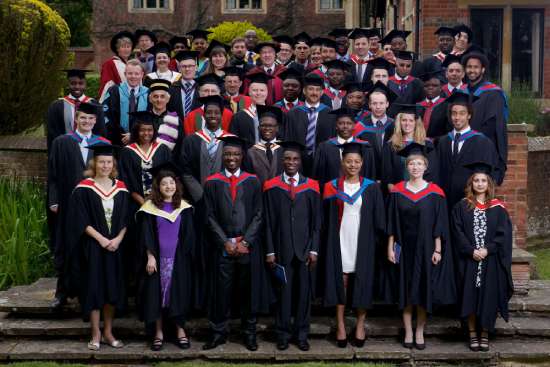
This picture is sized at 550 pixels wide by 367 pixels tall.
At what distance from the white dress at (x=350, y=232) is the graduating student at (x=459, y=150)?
0.94 meters

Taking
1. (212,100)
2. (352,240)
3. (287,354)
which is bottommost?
(287,354)

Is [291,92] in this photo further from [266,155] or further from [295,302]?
[295,302]

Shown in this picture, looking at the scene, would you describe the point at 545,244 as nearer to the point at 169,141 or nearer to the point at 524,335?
the point at 524,335

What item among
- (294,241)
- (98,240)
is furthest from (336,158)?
(98,240)

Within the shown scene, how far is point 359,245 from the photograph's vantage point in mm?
7156

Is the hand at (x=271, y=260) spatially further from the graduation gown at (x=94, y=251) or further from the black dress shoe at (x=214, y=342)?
the graduation gown at (x=94, y=251)

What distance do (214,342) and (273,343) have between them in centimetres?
52

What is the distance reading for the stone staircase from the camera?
6965 millimetres

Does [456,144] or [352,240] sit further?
[456,144]

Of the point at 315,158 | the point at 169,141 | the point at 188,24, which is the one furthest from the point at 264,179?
the point at 188,24

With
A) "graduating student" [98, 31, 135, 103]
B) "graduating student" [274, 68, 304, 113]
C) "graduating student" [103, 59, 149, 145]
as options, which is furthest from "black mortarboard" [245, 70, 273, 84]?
"graduating student" [98, 31, 135, 103]

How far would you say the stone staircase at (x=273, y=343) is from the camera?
696cm

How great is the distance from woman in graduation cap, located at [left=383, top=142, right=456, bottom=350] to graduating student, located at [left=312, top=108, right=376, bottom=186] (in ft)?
1.67

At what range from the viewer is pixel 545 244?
1069cm
